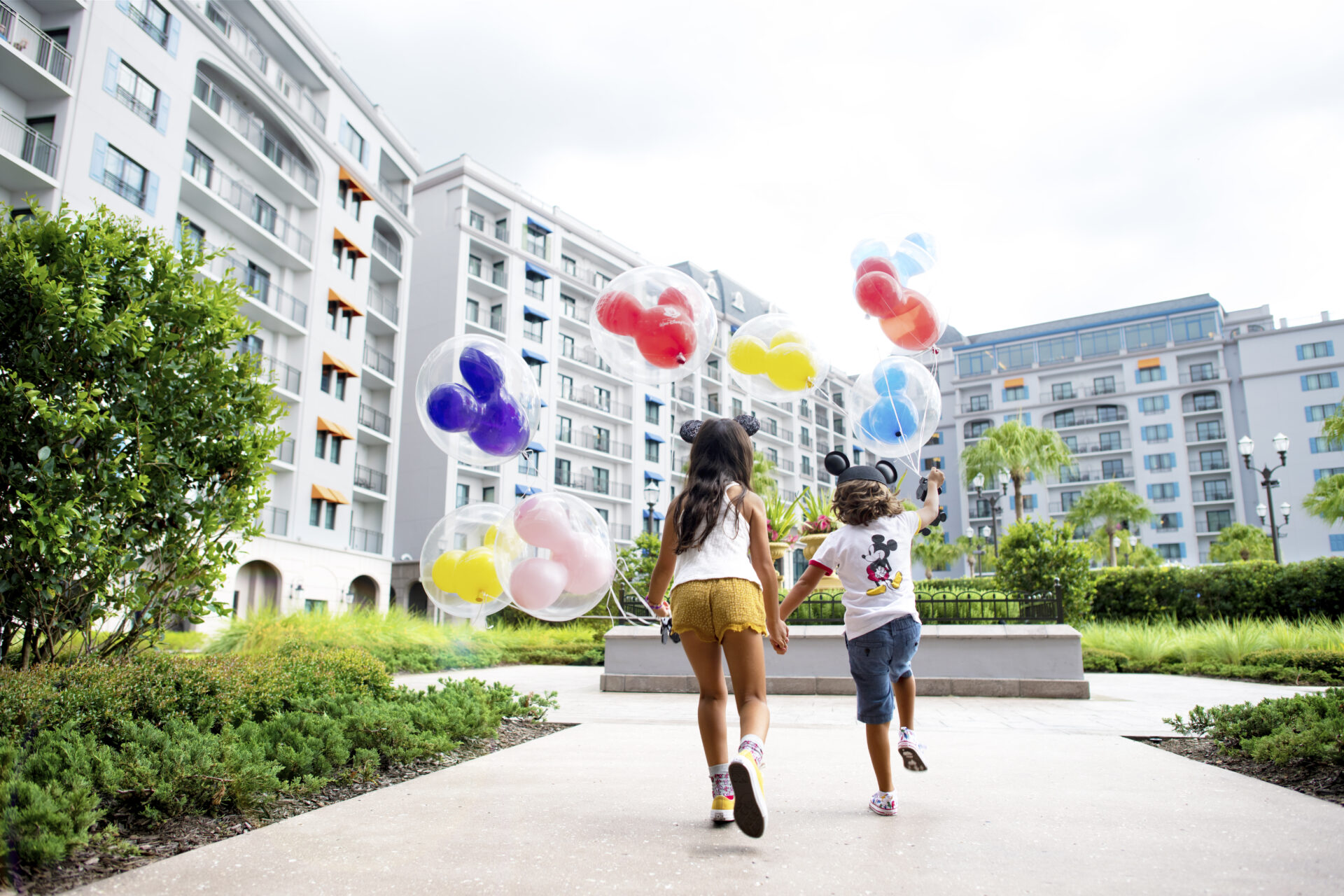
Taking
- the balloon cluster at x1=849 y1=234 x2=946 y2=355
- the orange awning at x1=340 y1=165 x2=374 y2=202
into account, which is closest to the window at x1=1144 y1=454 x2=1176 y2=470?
the orange awning at x1=340 y1=165 x2=374 y2=202

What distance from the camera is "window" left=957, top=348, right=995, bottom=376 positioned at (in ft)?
233

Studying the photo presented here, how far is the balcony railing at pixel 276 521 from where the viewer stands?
26406 mm

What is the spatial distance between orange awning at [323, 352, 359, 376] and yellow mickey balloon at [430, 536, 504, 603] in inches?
990

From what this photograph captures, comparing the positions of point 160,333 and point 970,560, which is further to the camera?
point 970,560

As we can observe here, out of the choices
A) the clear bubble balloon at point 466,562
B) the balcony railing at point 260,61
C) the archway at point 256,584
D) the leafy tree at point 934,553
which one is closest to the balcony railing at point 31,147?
the balcony railing at point 260,61

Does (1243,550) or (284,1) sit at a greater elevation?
(284,1)

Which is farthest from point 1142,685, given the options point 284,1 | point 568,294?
point 568,294

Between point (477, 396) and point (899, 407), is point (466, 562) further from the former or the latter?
point (899, 407)

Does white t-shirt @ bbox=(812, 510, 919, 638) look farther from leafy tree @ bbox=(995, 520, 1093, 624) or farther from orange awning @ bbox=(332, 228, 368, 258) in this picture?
orange awning @ bbox=(332, 228, 368, 258)

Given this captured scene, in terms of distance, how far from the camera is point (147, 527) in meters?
5.86

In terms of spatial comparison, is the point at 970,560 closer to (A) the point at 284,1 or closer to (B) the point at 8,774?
(A) the point at 284,1

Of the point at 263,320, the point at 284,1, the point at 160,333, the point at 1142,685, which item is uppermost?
the point at 284,1

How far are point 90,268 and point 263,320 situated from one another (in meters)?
23.4

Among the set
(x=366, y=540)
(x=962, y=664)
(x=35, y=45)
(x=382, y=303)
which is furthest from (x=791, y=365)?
(x=382, y=303)
